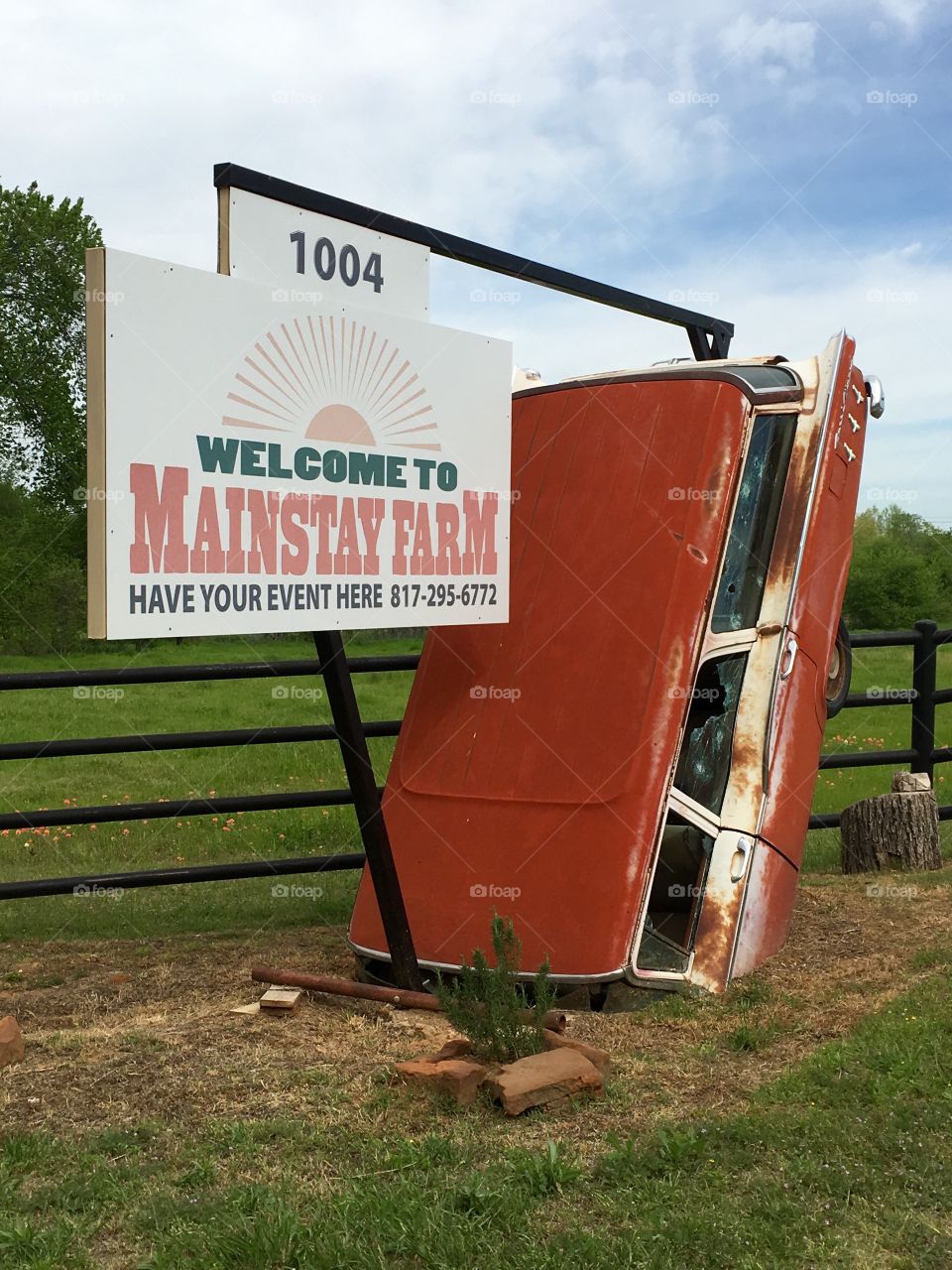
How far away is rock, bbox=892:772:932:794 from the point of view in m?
8.02

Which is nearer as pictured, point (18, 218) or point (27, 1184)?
point (27, 1184)

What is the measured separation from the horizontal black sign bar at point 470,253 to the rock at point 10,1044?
289cm

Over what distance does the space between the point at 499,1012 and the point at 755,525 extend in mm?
2501

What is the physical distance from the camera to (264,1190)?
3.17 m

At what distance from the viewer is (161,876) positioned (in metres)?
6.47

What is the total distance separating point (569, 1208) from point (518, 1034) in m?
0.97

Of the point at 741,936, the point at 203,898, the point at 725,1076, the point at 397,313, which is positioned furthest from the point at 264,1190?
the point at 203,898

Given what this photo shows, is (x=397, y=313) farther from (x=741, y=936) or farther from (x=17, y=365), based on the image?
(x=17, y=365)

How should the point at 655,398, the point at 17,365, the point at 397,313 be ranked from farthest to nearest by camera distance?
the point at 17,365, the point at 655,398, the point at 397,313

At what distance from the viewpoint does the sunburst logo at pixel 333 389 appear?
4.32 metres

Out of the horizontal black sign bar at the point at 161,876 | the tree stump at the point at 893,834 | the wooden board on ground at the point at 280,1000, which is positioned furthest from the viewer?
the tree stump at the point at 893,834

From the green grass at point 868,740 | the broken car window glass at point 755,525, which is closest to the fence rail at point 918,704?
the green grass at point 868,740

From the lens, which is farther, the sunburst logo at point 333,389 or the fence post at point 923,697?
the fence post at point 923,697

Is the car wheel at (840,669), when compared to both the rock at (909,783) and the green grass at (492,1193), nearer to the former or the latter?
the rock at (909,783)
